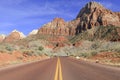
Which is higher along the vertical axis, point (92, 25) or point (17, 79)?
point (92, 25)

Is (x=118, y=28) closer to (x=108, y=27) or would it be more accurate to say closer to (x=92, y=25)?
(x=108, y=27)

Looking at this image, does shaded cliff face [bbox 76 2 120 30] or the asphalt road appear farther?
shaded cliff face [bbox 76 2 120 30]

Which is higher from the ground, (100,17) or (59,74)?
(100,17)

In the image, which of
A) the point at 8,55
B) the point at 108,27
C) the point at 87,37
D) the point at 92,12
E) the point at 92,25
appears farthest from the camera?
the point at 92,12

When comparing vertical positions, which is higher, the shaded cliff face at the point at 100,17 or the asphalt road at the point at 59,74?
the shaded cliff face at the point at 100,17

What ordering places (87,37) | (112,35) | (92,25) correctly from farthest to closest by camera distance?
(92,25)
(87,37)
(112,35)

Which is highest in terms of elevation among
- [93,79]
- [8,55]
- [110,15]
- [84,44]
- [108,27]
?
[110,15]

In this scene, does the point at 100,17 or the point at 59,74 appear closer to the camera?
the point at 59,74

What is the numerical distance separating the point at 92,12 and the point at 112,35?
62.9 m

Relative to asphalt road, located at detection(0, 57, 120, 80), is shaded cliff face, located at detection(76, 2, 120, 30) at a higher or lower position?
higher

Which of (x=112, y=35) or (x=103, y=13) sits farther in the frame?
(x=103, y=13)

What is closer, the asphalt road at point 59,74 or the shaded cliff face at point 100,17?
the asphalt road at point 59,74

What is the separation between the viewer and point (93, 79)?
14062 millimetres

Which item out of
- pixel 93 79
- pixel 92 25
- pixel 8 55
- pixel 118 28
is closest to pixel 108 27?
pixel 118 28
